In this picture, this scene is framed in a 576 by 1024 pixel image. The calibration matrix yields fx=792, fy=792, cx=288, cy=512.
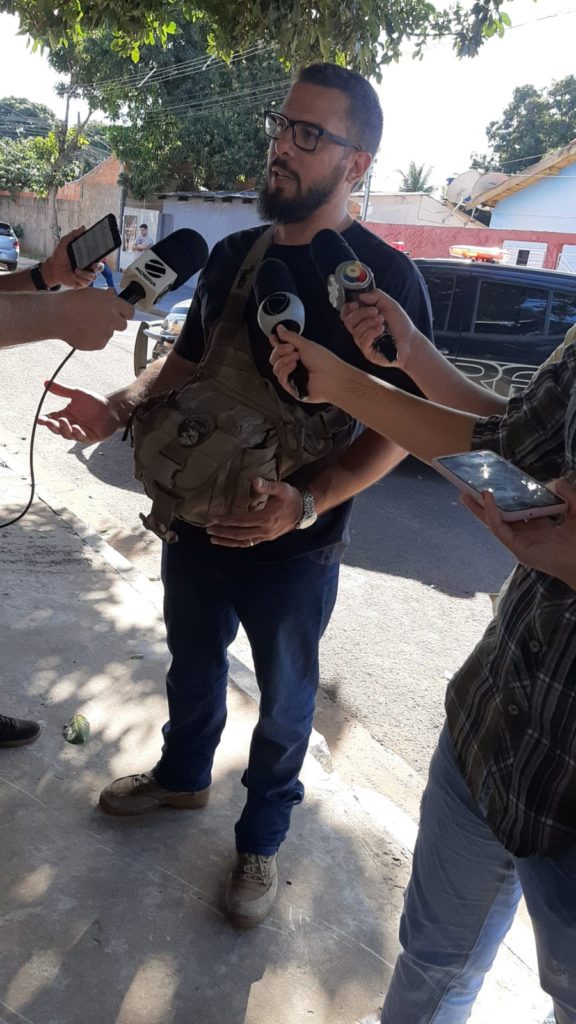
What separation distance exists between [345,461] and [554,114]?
169 feet

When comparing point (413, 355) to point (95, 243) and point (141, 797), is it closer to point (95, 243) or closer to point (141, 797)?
point (95, 243)

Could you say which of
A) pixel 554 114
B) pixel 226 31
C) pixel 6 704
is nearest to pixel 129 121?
pixel 226 31

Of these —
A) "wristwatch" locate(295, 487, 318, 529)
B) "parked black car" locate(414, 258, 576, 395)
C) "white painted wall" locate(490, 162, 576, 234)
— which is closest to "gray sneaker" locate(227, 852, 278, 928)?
"wristwatch" locate(295, 487, 318, 529)

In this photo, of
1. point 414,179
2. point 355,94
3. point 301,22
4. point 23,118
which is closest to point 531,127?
point 414,179

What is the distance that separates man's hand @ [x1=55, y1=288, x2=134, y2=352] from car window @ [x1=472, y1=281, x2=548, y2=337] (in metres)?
6.09

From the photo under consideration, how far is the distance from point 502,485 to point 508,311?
6807 millimetres

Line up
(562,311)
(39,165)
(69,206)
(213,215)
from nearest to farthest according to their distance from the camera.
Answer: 1. (562,311)
2. (213,215)
3. (39,165)
4. (69,206)

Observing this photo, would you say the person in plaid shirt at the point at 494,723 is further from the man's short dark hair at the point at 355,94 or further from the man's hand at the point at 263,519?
the man's short dark hair at the point at 355,94

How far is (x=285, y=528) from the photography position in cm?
203

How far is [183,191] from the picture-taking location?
24.6 meters

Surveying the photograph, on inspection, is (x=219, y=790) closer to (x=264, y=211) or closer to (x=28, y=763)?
(x=28, y=763)

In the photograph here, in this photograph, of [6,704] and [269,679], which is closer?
[269,679]

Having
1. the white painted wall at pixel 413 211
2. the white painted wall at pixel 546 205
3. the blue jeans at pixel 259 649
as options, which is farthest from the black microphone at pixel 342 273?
the white painted wall at pixel 413 211

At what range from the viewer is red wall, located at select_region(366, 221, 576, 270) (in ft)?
63.3
